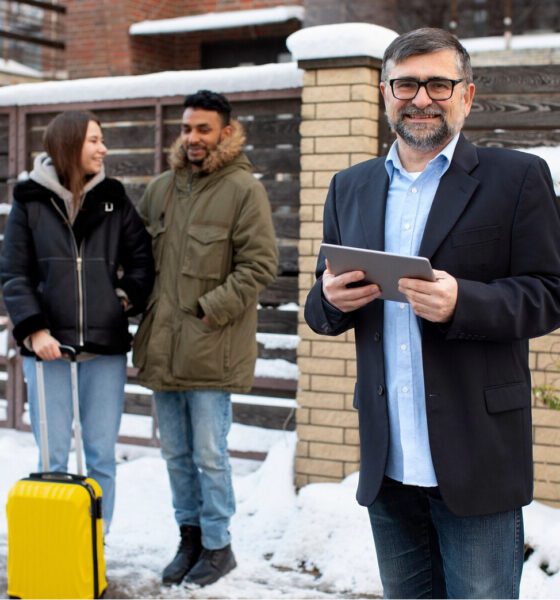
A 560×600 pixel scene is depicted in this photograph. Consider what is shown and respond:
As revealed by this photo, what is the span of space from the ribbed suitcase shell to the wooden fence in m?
1.78

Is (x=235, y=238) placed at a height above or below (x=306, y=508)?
above

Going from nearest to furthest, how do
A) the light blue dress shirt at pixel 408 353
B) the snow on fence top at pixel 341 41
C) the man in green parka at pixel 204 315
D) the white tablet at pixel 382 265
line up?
the white tablet at pixel 382 265
the light blue dress shirt at pixel 408 353
the man in green parka at pixel 204 315
the snow on fence top at pixel 341 41

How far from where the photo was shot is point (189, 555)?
13.4ft

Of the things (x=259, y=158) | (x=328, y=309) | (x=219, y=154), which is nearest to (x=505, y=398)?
(x=328, y=309)

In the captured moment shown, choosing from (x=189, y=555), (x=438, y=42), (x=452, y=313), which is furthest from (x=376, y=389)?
(x=189, y=555)

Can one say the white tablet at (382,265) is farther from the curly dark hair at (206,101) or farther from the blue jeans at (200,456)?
the curly dark hair at (206,101)

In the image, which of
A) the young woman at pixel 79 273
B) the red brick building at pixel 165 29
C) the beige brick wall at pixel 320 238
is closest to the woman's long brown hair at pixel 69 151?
the young woman at pixel 79 273

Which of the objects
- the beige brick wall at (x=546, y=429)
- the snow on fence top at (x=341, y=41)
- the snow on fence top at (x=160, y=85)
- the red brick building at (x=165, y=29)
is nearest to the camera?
the beige brick wall at (x=546, y=429)

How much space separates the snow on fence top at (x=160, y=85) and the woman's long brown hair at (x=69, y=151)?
1274 millimetres

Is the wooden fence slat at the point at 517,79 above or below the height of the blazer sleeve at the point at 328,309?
above

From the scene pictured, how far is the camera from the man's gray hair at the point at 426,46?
228cm

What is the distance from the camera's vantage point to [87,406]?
13.4 feet

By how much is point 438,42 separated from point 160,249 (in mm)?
2091

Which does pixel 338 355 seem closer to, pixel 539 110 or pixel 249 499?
pixel 249 499
